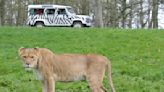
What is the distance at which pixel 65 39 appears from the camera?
67.6 ft

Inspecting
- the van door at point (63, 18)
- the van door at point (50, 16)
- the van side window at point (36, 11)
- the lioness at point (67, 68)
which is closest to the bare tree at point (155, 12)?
the van door at point (63, 18)

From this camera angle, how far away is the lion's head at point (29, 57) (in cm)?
816

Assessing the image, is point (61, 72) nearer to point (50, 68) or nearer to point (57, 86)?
point (50, 68)

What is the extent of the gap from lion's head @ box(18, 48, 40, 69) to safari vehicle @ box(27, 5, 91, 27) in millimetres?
30705

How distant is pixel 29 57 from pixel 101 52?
8.96 meters

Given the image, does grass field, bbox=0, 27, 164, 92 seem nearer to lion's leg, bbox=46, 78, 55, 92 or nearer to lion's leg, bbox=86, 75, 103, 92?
lion's leg, bbox=86, 75, 103, 92

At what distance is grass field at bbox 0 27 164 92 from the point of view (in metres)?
11.0

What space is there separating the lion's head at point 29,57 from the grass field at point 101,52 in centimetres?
214

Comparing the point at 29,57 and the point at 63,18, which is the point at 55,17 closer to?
the point at 63,18

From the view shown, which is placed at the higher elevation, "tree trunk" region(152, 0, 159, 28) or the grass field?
"tree trunk" region(152, 0, 159, 28)

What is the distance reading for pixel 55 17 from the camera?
1606 inches

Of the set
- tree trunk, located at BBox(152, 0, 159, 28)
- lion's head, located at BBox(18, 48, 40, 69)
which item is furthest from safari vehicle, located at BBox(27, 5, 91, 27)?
lion's head, located at BBox(18, 48, 40, 69)

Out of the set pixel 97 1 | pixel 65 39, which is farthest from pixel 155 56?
pixel 97 1

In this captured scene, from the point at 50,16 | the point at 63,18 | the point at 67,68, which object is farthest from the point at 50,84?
the point at 50,16
